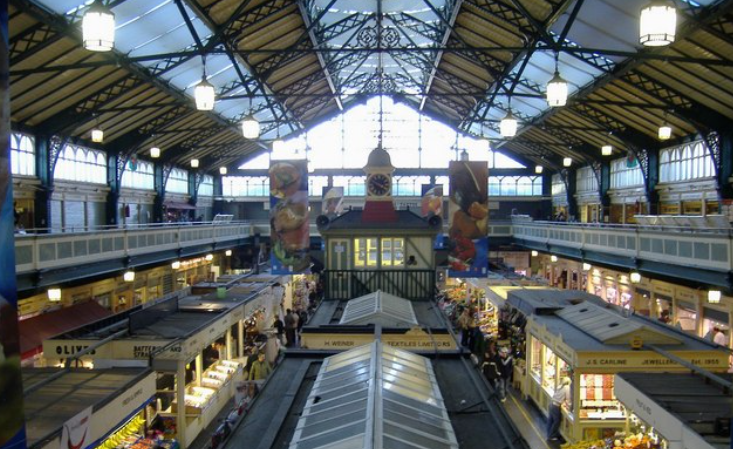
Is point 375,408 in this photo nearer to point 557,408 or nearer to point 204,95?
point 557,408

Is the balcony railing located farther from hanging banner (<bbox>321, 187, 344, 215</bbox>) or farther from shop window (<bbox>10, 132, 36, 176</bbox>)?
hanging banner (<bbox>321, 187, 344, 215</bbox>)

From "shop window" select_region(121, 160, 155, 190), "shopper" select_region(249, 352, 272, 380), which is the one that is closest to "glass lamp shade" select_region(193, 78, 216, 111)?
"shopper" select_region(249, 352, 272, 380)

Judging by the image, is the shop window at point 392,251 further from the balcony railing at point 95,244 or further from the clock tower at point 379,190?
the balcony railing at point 95,244

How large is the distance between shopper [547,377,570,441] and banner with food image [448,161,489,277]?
613 centimetres

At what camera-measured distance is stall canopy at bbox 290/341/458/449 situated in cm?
454

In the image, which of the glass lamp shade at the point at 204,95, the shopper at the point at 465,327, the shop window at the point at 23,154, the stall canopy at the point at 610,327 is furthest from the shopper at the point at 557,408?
the shop window at the point at 23,154

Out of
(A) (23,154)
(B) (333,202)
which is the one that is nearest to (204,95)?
(A) (23,154)

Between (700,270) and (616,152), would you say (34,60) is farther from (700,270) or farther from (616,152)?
(616,152)

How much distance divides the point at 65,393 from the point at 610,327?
32.4ft

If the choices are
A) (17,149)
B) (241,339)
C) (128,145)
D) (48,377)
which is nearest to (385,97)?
(128,145)

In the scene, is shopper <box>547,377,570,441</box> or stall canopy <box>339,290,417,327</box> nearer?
stall canopy <box>339,290,417,327</box>

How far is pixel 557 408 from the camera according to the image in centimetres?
1273

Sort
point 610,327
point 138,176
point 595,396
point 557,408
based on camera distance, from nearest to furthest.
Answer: point 595,396
point 610,327
point 557,408
point 138,176

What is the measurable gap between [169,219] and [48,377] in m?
33.0
